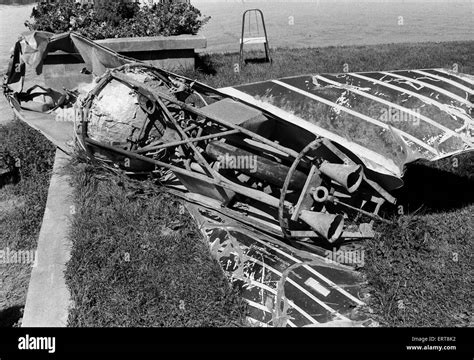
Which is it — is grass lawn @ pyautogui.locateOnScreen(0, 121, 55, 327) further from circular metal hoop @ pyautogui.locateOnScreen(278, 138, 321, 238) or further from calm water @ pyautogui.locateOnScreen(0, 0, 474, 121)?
circular metal hoop @ pyautogui.locateOnScreen(278, 138, 321, 238)

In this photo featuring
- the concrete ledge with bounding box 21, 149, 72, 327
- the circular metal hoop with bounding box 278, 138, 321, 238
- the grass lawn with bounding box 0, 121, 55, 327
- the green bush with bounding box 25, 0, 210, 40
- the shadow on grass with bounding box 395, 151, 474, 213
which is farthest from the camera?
the green bush with bounding box 25, 0, 210, 40

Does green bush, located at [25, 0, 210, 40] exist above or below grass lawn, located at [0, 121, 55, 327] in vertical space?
above

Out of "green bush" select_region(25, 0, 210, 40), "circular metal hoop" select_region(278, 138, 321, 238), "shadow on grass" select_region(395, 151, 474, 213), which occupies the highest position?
"green bush" select_region(25, 0, 210, 40)

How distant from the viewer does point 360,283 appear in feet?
14.4

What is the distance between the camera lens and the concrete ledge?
3973mm

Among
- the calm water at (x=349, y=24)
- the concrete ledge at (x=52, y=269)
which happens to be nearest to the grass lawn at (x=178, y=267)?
the concrete ledge at (x=52, y=269)

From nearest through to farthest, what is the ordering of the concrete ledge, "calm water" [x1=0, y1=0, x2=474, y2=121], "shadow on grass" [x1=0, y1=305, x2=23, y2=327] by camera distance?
the concrete ledge, "shadow on grass" [x1=0, y1=305, x2=23, y2=327], "calm water" [x1=0, y1=0, x2=474, y2=121]

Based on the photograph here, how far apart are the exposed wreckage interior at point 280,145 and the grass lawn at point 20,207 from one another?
3.98ft

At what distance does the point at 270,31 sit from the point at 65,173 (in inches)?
494

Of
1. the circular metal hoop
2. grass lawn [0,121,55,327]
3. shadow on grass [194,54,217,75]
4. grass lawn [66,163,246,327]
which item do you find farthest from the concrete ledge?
shadow on grass [194,54,217,75]

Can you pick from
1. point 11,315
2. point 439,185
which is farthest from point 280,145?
point 11,315
